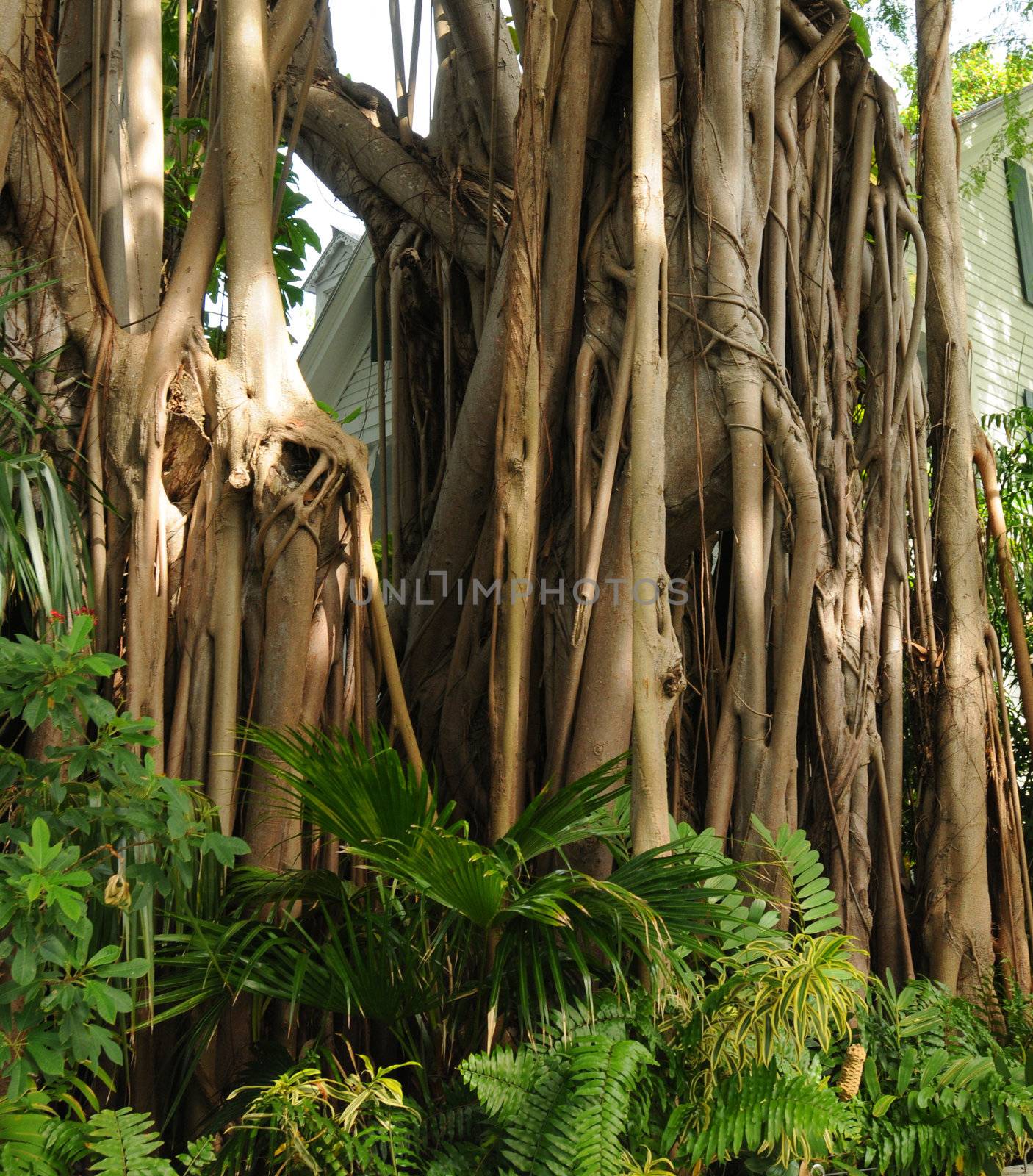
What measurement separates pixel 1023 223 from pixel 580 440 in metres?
6.57

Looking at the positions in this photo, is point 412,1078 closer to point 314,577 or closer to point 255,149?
point 314,577

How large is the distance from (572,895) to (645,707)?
46 cm

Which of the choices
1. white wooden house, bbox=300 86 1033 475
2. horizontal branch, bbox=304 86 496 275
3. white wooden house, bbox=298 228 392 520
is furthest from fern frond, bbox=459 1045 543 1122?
white wooden house, bbox=298 228 392 520

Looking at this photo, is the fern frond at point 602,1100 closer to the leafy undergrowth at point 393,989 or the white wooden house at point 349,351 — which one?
the leafy undergrowth at point 393,989

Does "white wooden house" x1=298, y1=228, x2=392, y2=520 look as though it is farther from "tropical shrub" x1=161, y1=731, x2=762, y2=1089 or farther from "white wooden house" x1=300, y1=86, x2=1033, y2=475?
"tropical shrub" x1=161, y1=731, x2=762, y2=1089

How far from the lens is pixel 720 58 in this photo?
11.4 feet

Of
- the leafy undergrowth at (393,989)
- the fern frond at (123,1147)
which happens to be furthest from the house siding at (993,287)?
the fern frond at (123,1147)

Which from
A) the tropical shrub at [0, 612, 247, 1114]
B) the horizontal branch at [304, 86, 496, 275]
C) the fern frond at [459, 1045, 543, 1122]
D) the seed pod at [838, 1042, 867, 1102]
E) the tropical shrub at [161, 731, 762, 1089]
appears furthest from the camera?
the horizontal branch at [304, 86, 496, 275]

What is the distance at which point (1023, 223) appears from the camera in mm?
8602

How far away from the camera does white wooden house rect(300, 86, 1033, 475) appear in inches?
320

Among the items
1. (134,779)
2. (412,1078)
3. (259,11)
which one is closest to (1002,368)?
(259,11)

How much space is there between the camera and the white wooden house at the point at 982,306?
8.12 metres

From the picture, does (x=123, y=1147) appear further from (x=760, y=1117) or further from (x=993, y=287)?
(x=993, y=287)

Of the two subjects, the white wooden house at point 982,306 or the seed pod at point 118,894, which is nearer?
the seed pod at point 118,894
